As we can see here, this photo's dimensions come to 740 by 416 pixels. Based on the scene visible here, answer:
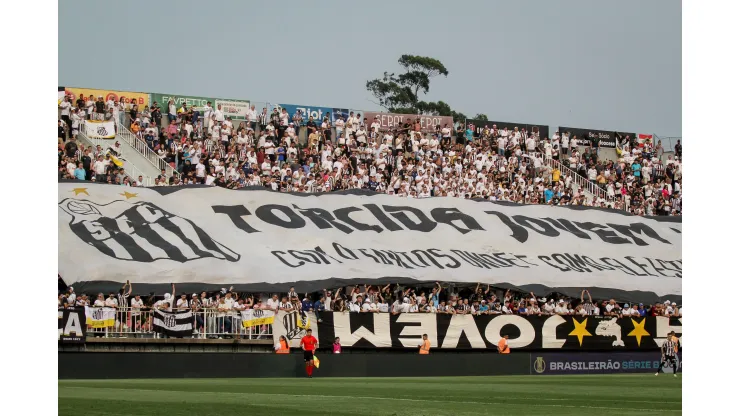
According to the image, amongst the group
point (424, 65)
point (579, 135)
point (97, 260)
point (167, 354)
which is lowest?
point (167, 354)

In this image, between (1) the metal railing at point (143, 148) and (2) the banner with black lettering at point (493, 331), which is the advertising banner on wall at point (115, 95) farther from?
(2) the banner with black lettering at point (493, 331)

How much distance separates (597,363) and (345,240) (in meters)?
8.23

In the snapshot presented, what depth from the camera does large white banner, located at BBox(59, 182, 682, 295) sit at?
90.2 feet

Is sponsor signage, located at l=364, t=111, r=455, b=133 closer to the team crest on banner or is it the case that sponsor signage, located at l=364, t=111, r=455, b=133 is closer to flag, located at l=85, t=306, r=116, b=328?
the team crest on banner

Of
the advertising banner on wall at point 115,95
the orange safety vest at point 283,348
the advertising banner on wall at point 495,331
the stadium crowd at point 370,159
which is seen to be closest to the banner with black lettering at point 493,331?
the advertising banner on wall at point 495,331

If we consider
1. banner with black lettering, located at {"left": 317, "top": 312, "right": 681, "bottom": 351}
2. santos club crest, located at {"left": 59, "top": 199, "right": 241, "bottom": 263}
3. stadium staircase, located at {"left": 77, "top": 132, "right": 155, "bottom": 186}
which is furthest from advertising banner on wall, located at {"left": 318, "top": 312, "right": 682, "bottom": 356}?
stadium staircase, located at {"left": 77, "top": 132, "right": 155, "bottom": 186}

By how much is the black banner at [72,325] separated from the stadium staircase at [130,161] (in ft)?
27.3

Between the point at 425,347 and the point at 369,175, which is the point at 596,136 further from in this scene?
the point at 425,347

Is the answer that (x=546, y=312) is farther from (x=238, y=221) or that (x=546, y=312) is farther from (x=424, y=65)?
(x=424, y=65)

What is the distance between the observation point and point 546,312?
30.5 metres

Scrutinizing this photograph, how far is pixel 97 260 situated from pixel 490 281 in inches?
465

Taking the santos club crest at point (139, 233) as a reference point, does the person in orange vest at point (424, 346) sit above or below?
below

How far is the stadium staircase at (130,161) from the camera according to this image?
31.2 m

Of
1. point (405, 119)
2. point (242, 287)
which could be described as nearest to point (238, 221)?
point (242, 287)
